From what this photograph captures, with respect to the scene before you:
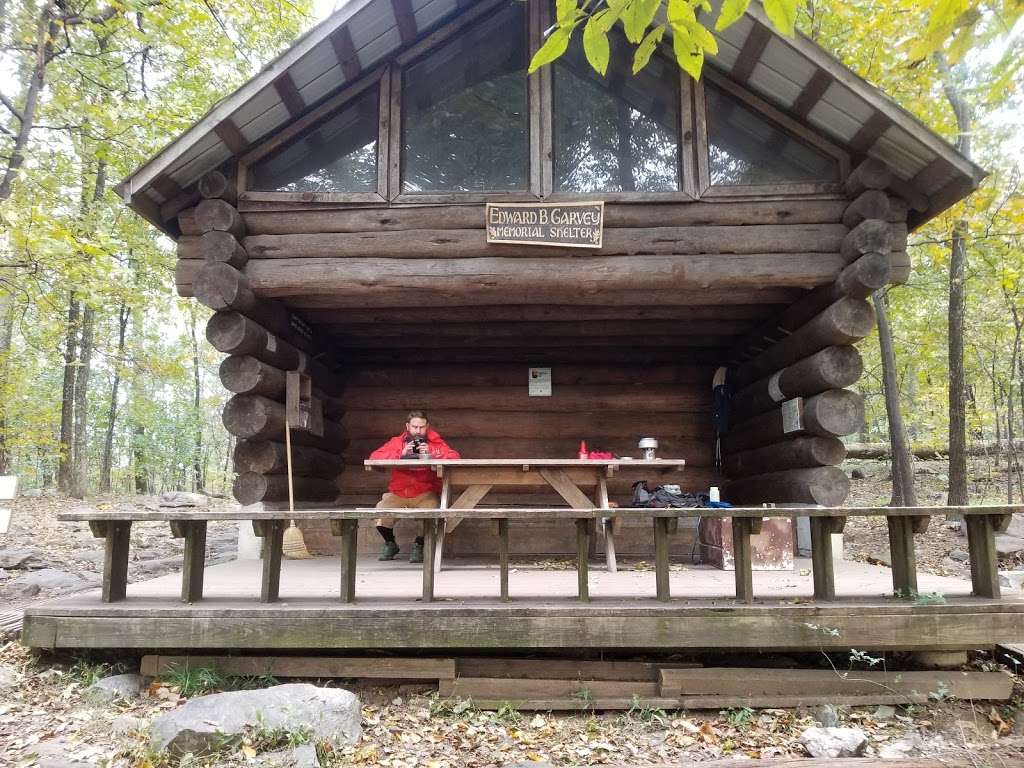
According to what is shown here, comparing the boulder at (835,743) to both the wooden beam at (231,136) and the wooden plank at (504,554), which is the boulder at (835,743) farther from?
the wooden beam at (231,136)

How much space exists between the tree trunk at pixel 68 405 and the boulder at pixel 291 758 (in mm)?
13034

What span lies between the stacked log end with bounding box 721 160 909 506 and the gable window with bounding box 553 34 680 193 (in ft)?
5.57

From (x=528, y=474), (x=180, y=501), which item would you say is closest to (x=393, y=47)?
(x=528, y=474)

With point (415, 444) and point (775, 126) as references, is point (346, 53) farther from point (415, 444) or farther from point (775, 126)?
point (775, 126)

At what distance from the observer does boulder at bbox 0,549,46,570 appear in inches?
283

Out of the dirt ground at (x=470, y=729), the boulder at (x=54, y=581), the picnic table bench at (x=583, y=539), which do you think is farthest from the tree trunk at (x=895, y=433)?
the boulder at (x=54, y=581)

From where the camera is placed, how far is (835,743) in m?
3.46

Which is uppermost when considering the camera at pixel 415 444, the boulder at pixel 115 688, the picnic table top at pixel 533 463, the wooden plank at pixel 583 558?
the camera at pixel 415 444

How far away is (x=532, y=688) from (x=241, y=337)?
389cm

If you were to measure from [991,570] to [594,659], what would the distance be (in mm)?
2559

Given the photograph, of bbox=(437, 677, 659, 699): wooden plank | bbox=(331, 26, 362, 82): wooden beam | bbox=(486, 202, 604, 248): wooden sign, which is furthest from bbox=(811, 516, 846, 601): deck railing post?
bbox=(331, 26, 362, 82): wooden beam

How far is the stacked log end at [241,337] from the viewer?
5.80 m

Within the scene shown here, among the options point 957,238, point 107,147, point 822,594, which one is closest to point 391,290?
point 822,594

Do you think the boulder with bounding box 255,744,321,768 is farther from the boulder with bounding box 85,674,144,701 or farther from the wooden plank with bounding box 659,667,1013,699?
the wooden plank with bounding box 659,667,1013,699
